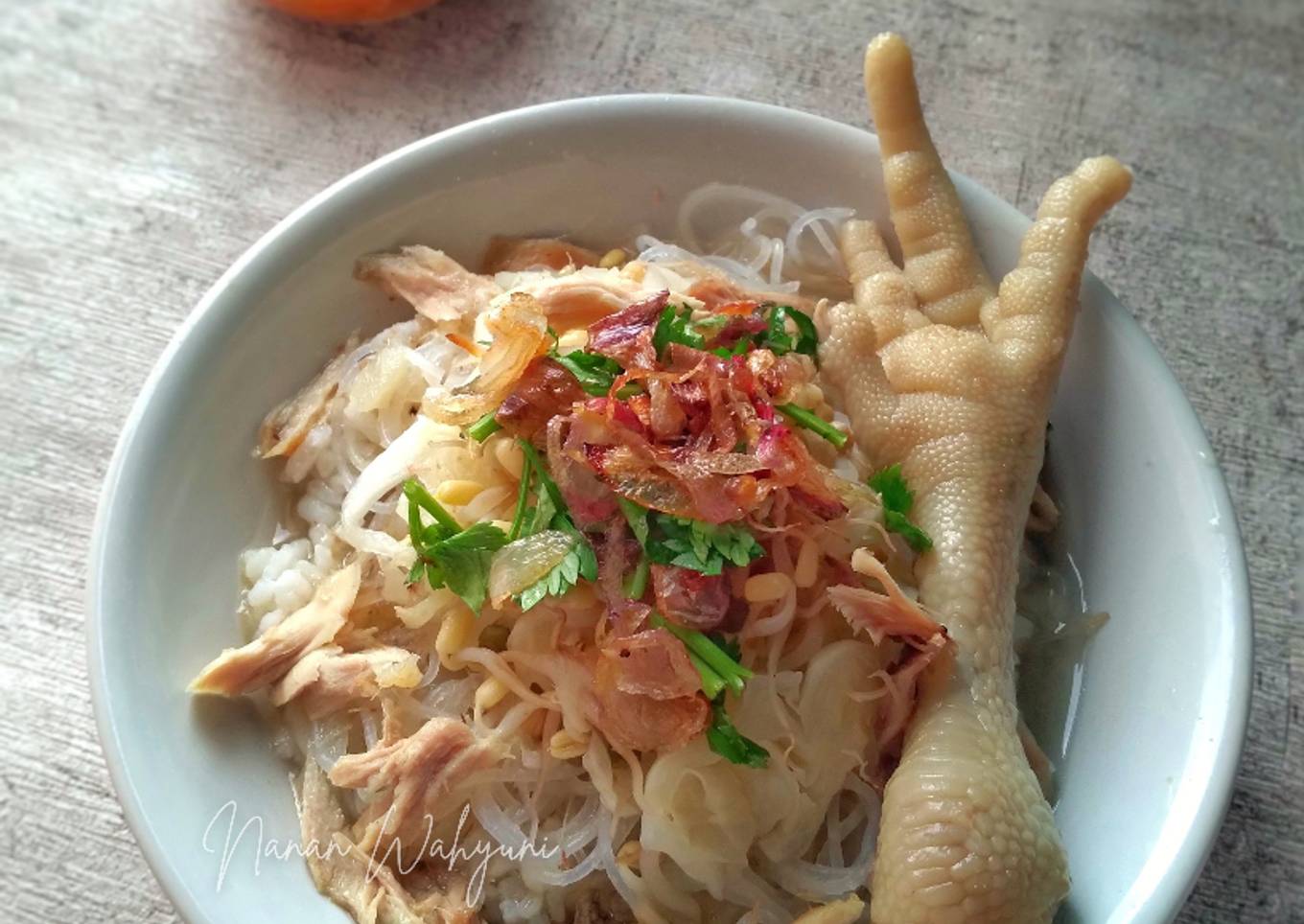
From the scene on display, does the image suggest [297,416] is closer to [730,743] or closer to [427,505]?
[427,505]

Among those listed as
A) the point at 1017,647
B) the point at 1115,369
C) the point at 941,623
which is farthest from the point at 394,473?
the point at 1115,369

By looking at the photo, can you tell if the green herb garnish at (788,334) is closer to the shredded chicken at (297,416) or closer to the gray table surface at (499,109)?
the shredded chicken at (297,416)

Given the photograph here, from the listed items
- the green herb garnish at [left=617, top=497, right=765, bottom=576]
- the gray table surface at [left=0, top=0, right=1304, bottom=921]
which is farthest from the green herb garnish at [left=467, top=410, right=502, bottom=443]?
the gray table surface at [left=0, top=0, right=1304, bottom=921]

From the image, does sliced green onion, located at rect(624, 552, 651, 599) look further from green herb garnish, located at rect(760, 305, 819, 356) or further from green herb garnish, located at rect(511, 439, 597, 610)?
green herb garnish, located at rect(760, 305, 819, 356)

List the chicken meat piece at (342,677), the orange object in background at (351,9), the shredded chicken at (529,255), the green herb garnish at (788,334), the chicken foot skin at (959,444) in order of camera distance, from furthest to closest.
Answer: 1. the orange object in background at (351,9)
2. the shredded chicken at (529,255)
3. the green herb garnish at (788,334)
4. the chicken meat piece at (342,677)
5. the chicken foot skin at (959,444)

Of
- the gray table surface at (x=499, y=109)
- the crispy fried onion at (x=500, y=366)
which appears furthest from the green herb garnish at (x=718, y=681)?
the gray table surface at (x=499, y=109)

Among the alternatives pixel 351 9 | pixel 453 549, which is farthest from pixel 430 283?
pixel 351 9
